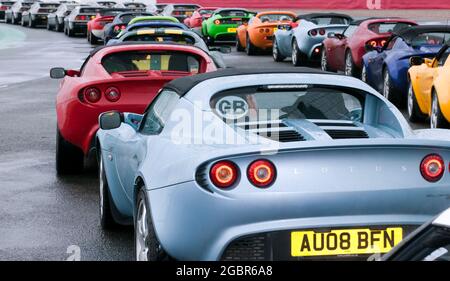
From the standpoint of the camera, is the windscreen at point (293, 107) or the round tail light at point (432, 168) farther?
the windscreen at point (293, 107)

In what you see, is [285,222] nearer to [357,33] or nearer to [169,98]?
[169,98]

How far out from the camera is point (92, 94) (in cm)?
1023

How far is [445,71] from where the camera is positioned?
12.5 meters

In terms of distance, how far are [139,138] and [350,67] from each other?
14492 mm

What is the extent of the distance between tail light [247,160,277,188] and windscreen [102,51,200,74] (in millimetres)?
5858

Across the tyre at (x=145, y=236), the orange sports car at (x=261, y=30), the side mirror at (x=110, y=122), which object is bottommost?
the orange sports car at (x=261, y=30)

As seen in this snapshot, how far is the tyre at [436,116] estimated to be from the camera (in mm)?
12352

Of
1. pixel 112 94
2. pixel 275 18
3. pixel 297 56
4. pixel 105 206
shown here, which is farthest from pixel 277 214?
pixel 275 18

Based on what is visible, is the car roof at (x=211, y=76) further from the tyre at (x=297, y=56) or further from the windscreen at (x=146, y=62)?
the tyre at (x=297, y=56)

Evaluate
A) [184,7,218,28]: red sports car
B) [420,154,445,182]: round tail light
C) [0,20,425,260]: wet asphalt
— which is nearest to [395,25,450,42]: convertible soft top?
[0,20,425,260]: wet asphalt

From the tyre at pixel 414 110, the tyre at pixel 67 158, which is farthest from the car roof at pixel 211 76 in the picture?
the tyre at pixel 414 110

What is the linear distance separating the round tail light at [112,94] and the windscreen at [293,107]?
3732 mm
